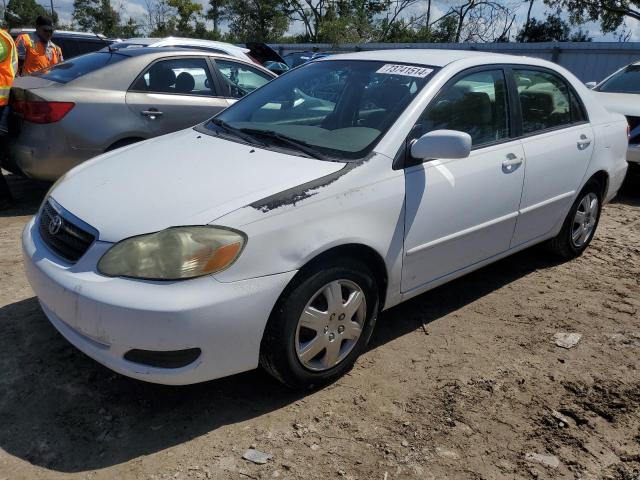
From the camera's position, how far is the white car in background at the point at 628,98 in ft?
21.8

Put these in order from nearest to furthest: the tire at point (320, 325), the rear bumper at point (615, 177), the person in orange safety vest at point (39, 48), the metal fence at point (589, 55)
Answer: the tire at point (320, 325) → the rear bumper at point (615, 177) → the person in orange safety vest at point (39, 48) → the metal fence at point (589, 55)

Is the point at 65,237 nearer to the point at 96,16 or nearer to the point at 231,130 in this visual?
the point at 231,130

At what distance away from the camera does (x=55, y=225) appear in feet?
8.74

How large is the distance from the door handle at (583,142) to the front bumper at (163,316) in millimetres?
2785

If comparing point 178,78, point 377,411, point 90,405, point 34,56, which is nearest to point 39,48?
point 34,56

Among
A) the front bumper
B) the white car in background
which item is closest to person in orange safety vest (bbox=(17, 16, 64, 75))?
the front bumper

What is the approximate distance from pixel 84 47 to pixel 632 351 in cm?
1159

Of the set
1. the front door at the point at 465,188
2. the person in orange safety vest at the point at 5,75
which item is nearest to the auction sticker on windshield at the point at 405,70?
the front door at the point at 465,188

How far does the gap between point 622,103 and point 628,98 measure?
0.27m

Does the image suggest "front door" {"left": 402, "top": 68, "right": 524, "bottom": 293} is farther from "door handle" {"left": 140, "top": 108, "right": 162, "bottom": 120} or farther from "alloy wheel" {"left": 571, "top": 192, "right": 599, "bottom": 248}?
"door handle" {"left": 140, "top": 108, "right": 162, "bottom": 120}

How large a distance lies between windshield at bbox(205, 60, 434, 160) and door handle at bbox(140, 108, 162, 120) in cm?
194

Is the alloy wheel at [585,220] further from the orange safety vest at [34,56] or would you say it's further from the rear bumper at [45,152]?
the orange safety vest at [34,56]

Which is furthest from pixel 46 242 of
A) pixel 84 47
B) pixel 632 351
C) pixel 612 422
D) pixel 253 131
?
pixel 84 47

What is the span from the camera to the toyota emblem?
2633mm
